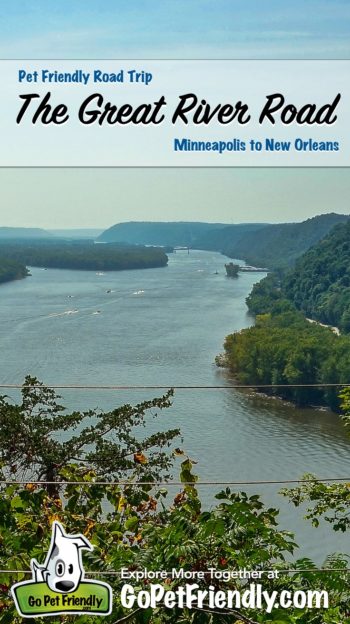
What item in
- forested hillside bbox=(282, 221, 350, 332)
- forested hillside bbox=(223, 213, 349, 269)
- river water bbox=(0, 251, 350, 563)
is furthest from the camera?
forested hillside bbox=(223, 213, 349, 269)

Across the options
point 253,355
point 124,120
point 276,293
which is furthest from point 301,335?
point 124,120

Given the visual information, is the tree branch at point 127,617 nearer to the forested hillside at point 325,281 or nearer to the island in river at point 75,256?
the forested hillside at point 325,281

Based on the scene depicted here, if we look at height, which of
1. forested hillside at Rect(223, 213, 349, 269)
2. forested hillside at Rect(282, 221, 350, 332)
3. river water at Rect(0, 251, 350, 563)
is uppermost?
forested hillside at Rect(223, 213, 349, 269)

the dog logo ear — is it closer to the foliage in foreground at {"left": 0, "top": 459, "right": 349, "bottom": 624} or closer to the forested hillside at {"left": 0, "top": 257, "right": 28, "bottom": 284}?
the foliage in foreground at {"left": 0, "top": 459, "right": 349, "bottom": 624}

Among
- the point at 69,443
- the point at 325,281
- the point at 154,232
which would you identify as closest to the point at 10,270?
the point at 154,232

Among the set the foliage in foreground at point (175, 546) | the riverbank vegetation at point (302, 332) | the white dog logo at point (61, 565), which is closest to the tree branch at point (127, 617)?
the foliage in foreground at point (175, 546)

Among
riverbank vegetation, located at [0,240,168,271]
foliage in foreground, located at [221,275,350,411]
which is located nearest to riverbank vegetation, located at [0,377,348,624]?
foliage in foreground, located at [221,275,350,411]

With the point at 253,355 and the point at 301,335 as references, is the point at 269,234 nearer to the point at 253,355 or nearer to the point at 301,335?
the point at 301,335
